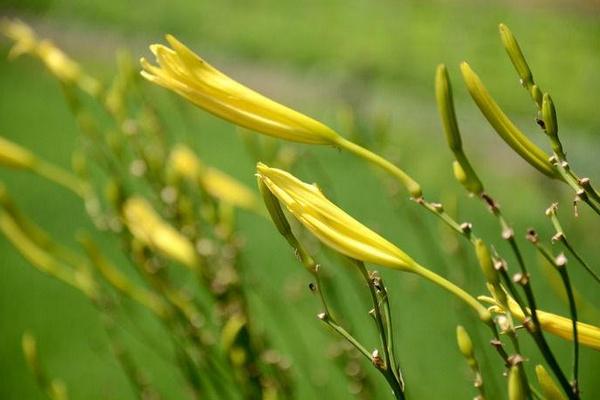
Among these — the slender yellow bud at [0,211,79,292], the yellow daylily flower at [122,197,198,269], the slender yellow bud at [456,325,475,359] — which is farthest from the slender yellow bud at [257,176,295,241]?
the slender yellow bud at [0,211,79,292]

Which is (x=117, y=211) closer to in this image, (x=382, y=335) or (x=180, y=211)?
(x=180, y=211)

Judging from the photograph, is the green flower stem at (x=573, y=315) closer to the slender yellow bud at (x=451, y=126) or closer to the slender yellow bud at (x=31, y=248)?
the slender yellow bud at (x=451, y=126)

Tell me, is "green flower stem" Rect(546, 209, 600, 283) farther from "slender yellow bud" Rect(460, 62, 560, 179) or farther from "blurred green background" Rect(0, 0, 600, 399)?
"blurred green background" Rect(0, 0, 600, 399)

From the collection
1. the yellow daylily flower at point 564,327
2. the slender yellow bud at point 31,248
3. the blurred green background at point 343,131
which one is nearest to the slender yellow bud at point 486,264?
the yellow daylily flower at point 564,327

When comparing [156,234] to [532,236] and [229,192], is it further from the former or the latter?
[532,236]

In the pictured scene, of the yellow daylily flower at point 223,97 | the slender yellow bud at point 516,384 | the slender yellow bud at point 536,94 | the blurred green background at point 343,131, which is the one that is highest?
the slender yellow bud at point 536,94

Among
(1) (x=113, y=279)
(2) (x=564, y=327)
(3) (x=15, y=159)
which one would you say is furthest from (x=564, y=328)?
(3) (x=15, y=159)
